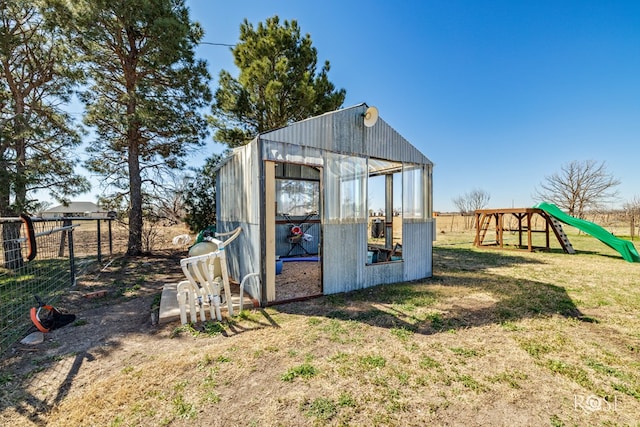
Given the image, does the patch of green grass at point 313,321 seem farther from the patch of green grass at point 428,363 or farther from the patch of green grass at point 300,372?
the patch of green grass at point 428,363

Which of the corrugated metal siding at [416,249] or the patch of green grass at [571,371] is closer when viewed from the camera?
the patch of green grass at [571,371]

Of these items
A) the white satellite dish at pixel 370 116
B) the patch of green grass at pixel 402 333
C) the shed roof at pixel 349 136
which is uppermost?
the white satellite dish at pixel 370 116

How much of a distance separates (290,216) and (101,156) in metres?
5.98

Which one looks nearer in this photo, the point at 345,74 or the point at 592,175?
the point at 345,74

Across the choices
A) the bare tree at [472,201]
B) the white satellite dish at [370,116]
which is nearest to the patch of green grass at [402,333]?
the white satellite dish at [370,116]

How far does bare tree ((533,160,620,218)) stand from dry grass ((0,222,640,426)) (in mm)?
18920

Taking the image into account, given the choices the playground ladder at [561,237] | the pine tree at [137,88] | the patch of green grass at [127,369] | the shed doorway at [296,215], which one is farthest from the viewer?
the playground ladder at [561,237]

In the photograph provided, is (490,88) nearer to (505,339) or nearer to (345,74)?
(345,74)

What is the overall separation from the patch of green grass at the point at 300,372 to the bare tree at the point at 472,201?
3611 cm

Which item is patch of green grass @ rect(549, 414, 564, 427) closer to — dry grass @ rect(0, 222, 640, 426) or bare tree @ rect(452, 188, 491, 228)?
dry grass @ rect(0, 222, 640, 426)

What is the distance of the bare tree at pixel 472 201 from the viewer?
34.3 metres

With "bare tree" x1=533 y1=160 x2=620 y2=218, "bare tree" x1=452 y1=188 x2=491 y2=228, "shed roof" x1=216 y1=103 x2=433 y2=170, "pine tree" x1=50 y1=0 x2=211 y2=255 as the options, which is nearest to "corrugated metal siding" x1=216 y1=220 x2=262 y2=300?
"shed roof" x1=216 y1=103 x2=433 y2=170

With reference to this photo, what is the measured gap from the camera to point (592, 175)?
57.9ft

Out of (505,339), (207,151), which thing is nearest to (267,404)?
(505,339)
